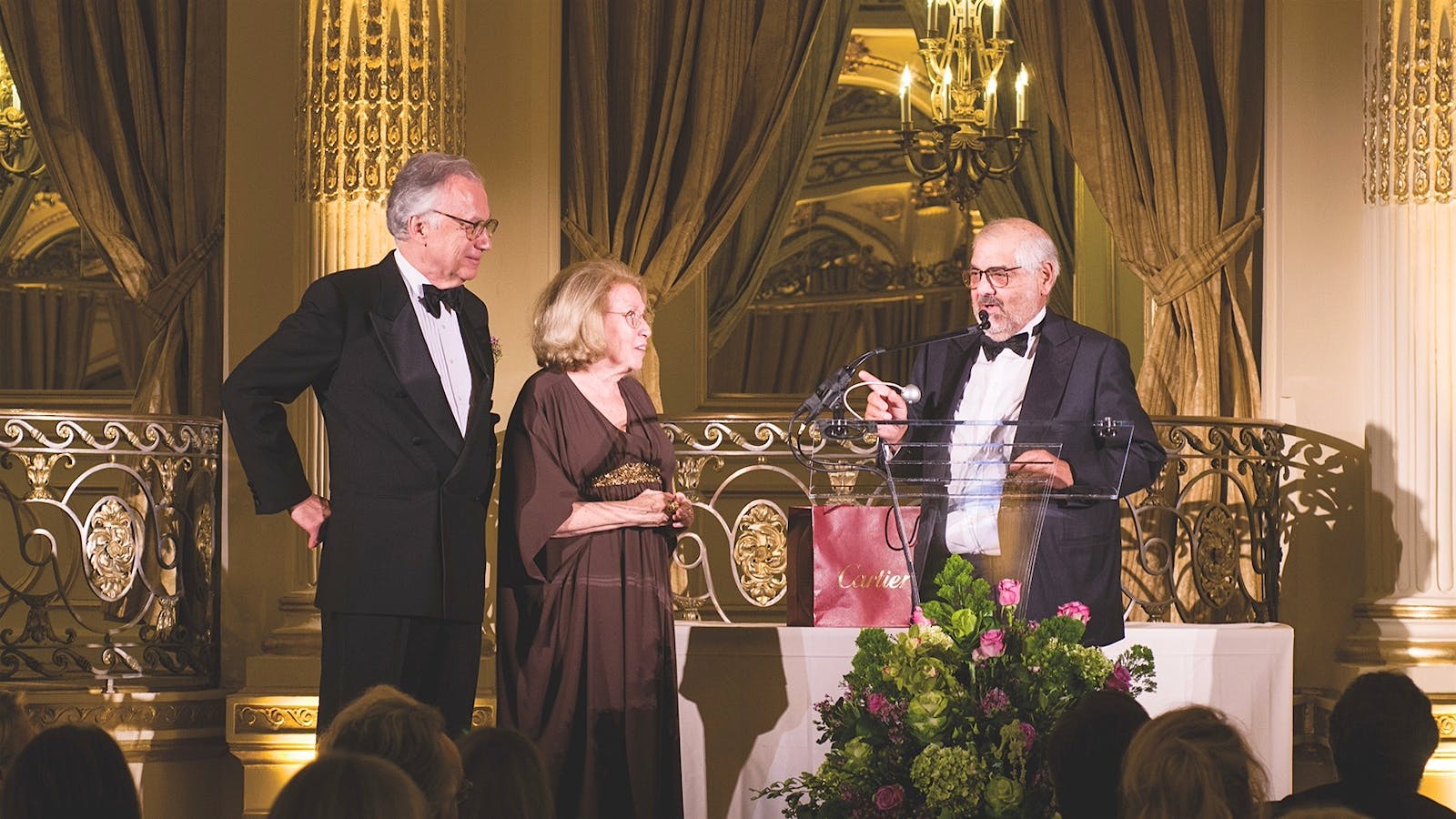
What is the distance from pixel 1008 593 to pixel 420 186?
1634mm

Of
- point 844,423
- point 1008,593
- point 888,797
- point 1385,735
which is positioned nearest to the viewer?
point 1385,735

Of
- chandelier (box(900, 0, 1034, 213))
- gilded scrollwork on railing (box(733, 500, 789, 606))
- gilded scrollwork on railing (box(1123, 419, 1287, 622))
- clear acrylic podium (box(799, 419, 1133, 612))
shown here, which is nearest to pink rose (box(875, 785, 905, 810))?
clear acrylic podium (box(799, 419, 1133, 612))

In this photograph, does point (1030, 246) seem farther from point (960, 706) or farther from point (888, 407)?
point (960, 706)

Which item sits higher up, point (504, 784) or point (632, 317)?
point (632, 317)

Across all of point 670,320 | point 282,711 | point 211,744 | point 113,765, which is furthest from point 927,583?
point 670,320

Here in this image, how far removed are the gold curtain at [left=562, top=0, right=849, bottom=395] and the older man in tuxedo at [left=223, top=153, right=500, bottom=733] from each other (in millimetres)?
3723

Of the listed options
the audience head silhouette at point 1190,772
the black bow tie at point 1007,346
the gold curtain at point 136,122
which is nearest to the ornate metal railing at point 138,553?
the gold curtain at point 136,122

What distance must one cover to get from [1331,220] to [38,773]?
6202 mm

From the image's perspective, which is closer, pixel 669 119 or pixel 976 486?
pixel 976 486

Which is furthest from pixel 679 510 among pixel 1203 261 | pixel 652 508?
pixel 1203 261

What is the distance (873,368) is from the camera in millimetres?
9805

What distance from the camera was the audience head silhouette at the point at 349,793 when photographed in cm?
214

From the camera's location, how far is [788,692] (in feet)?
16.6

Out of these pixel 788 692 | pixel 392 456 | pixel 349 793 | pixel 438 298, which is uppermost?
pixel 438 298
